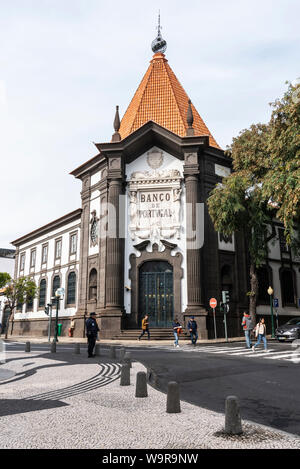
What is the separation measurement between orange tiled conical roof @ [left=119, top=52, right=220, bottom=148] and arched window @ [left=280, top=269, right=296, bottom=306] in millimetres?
12677

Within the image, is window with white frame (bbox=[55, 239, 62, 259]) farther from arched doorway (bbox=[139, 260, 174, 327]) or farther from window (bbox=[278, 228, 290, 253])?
window (bbox=[278, 228, 290, 253])

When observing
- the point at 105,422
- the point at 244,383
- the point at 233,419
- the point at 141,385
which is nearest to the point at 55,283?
the point at 244,383

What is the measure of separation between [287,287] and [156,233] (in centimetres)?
1387

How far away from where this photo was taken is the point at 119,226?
96.2 ft

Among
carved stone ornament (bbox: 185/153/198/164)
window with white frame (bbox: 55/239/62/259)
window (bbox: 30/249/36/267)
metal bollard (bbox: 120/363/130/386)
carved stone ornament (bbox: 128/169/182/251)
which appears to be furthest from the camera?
window (bbox: 30/249/36/267)

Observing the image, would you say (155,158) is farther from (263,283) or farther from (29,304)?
(29,304)

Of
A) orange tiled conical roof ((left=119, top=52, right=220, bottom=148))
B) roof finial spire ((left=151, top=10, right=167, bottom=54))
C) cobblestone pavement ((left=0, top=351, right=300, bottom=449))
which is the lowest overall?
cobblestone pavement ((left=0, top=351, right=300, bottom=449))

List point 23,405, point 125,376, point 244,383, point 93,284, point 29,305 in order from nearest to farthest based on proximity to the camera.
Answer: point 23,405, point 125,376, point 244,383, point 93,284, point 29,305

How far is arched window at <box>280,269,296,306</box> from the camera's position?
35.0 meters

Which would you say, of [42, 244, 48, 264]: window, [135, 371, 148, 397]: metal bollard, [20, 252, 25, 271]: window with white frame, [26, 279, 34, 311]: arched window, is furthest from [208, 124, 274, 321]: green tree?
[20, 252, 25, 271]: window with white frame

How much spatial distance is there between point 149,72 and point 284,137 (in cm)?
2482

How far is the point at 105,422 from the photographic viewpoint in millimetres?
5789

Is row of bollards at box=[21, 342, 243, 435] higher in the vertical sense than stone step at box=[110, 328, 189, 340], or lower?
lower

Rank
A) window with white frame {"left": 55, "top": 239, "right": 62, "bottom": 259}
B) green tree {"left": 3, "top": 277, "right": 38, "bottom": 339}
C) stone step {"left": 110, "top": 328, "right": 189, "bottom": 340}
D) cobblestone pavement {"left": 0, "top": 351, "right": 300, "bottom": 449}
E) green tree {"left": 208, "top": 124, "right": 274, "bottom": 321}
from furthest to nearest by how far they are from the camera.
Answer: green tree {"left": 3, "top": 277, "right": 38, "bottom": 339}
window with white frame {"left": 55, "top": 239, "right": 62, "bottom": 259}
stone step {"left": 110, "top": 328, "right": 189, "bottom": 340}
green tree {"left": 208, "top": 124, "right": 274, "bottom": 321}
cobblestone pavement {"left": 0, "top": 351, "right": 300, "bottom": 449}
